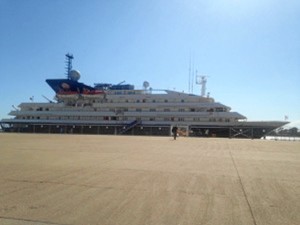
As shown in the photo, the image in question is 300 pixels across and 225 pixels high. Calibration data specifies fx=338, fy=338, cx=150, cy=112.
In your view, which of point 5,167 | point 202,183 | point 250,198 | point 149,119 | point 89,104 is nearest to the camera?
point 250,198

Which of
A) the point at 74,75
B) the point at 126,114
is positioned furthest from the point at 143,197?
the point at 74,75

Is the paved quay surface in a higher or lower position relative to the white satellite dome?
lower

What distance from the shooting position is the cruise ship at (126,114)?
182 feet

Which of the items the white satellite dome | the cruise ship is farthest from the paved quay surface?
the white satellite dome

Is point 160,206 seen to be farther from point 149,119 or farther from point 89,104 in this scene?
point 89,104

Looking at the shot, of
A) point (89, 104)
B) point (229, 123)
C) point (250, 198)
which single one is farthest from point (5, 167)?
point (89, 104)

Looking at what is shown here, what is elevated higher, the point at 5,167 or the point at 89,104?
the point at 89,104

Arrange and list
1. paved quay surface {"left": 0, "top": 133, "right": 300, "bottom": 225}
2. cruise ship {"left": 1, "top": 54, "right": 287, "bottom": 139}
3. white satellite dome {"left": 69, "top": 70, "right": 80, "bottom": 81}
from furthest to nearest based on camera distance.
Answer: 1. white satellite dome {"left": 69, "top": 70, "right": 80, "bottom": 81}
2. cruise ship {"left": 1, "top": 54, "right": 287, "bottom": 139}
3. paved quay surface {"left": 0, "top": 133, "right": 300, "bottom": 225}

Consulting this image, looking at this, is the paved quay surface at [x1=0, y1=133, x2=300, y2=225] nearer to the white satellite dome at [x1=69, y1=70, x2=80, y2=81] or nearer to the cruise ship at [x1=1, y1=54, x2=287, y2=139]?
the cruise ship at [x1=1, y1=54, x2=287, y2=139]

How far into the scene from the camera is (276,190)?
5.66m

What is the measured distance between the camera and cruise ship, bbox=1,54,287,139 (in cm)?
5559

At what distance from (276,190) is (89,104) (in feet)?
209

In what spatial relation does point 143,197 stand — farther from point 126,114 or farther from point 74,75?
point 74,75

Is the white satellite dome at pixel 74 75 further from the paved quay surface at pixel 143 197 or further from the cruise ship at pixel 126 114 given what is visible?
the paved quay surface at pixel 143 197
